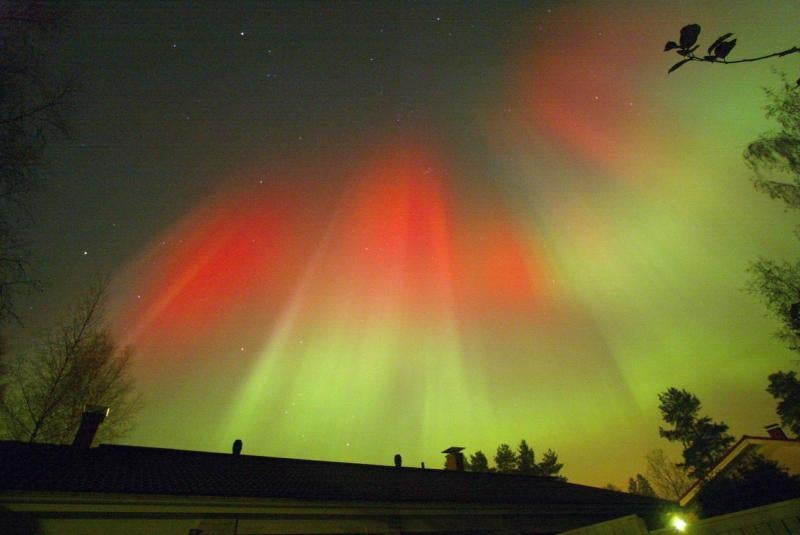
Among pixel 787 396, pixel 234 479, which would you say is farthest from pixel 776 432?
pixel 234 479

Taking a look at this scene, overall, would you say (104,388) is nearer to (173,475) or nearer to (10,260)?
(173,475)

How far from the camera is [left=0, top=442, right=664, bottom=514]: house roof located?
795 cm

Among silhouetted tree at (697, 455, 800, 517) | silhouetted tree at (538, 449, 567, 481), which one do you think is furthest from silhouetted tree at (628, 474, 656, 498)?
silhouetted tree at (697, 455, 800, 517)

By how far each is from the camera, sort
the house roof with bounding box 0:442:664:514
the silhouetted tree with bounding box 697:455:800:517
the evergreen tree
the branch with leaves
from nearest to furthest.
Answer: the branch with leaves < the house roof with bounding box 0:442:664:514 < the silhouetted tree with bounding box 697:455:800:517 < the evergreen tree

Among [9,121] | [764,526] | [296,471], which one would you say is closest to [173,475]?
[296,471]

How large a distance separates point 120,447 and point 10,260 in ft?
25.2

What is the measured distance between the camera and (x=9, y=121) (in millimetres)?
7426

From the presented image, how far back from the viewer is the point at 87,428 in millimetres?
11234

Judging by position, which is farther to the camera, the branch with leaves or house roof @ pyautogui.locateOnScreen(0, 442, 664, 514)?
house roof @ pyautogui.locateOnScreen(0, 442, 664, 514)

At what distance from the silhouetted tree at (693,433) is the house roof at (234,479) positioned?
34.5 meters

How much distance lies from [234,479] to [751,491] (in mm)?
19786

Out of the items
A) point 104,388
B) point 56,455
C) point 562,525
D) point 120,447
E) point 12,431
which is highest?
point 104,388

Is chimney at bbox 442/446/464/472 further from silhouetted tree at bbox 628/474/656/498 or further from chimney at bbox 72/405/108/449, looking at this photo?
silhouetted tree at bbox 628/474/656/498

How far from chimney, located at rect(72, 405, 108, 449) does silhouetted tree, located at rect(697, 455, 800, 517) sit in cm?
2290
